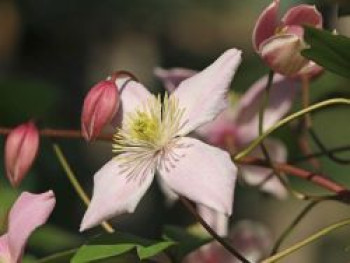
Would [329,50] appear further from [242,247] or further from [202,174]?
[242,247]

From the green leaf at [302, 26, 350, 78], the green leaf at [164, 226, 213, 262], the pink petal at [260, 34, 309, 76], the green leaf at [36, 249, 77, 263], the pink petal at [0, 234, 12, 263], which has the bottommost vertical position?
the green leaf at [164, 226, 213, 262]

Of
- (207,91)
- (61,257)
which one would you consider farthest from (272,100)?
(61,257)

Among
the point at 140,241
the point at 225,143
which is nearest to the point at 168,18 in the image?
the point at 225,143

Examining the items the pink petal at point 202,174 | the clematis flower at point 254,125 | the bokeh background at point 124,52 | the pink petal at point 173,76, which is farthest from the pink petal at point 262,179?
the bokeh background at point 124,52

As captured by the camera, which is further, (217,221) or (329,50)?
(217,221)

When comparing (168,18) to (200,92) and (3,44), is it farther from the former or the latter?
(200,92)

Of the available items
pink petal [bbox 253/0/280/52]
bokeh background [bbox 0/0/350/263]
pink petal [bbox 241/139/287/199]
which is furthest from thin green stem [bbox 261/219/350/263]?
bokeh background [bbox 0/0/350/263]

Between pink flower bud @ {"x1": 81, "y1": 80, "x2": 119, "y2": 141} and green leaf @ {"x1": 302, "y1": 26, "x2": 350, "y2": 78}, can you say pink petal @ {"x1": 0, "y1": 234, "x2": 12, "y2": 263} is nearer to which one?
pink flower bud @ {"x1": 81, "y1": 80, "x2": 119, "y2": 141}
